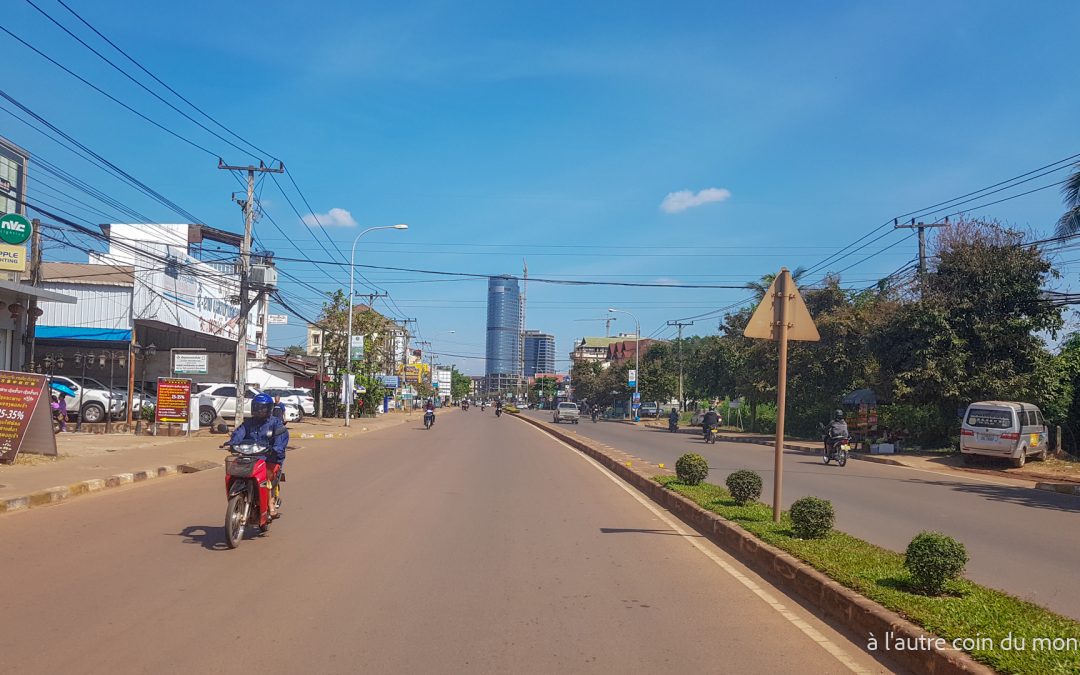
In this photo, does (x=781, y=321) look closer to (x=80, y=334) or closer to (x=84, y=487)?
(x=84, y=487)

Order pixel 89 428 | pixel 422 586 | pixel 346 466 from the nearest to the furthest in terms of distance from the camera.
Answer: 1. pixel 422 586
2. pixel 346 466
3. pixel 89 428

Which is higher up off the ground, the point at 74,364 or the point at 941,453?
the point at 74,364

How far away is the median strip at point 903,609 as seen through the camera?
462 cm

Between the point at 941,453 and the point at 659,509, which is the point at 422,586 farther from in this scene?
the point at 941,453

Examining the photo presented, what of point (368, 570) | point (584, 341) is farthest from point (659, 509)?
point (584, 341)

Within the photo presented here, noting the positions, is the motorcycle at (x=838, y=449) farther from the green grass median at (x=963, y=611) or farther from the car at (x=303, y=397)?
the car at (x=303, y=397)

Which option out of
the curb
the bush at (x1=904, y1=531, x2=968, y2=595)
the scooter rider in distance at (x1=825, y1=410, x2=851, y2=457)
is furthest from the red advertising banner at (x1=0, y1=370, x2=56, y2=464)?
the scooter rider in distance at (x1=825, y1=410, x2=851, y2=457)

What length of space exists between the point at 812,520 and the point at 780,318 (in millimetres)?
2483

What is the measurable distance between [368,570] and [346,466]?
1176 cm

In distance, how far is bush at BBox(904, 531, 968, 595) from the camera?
234 inches

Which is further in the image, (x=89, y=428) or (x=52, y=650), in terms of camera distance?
(x=89, y=428)

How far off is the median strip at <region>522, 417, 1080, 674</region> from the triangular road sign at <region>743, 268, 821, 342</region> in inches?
89.5

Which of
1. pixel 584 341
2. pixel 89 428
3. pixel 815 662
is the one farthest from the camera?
pixel 584 341

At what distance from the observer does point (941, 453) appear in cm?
2844
